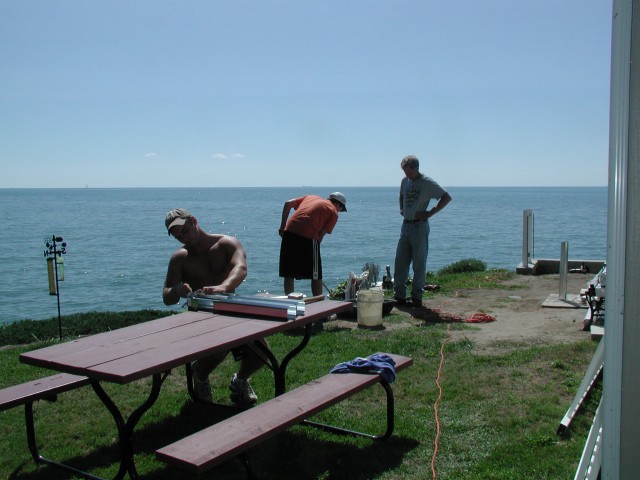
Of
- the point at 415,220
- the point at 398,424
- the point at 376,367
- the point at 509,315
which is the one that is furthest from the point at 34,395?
the point at 509,315

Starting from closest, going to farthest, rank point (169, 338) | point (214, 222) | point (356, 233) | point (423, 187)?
point (169, 338) < point (423, 187) < point (356, 233) < point (214, 222)

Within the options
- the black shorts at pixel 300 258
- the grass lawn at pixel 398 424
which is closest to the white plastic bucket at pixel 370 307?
the black shorts at pixel 300 258

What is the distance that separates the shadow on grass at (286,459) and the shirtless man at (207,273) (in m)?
0.51

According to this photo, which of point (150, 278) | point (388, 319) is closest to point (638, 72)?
point (388, 319)

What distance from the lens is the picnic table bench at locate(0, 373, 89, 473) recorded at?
11.4 feet

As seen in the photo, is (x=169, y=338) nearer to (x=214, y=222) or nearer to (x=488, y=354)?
(x=488, y=354)

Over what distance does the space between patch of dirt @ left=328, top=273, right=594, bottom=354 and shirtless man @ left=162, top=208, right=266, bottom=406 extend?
2142 mm

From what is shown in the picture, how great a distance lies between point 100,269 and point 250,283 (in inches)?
310

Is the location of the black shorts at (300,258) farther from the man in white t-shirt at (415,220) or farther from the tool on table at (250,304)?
the tool on table at (250,304)

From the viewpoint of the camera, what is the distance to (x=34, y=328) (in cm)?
787

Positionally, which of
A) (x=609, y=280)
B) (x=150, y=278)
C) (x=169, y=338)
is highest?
(x=609, y=280)

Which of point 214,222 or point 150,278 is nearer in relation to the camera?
point 150,278

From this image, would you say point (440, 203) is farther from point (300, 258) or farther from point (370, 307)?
point (300, 258)

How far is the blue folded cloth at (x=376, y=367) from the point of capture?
3871 millimetres
